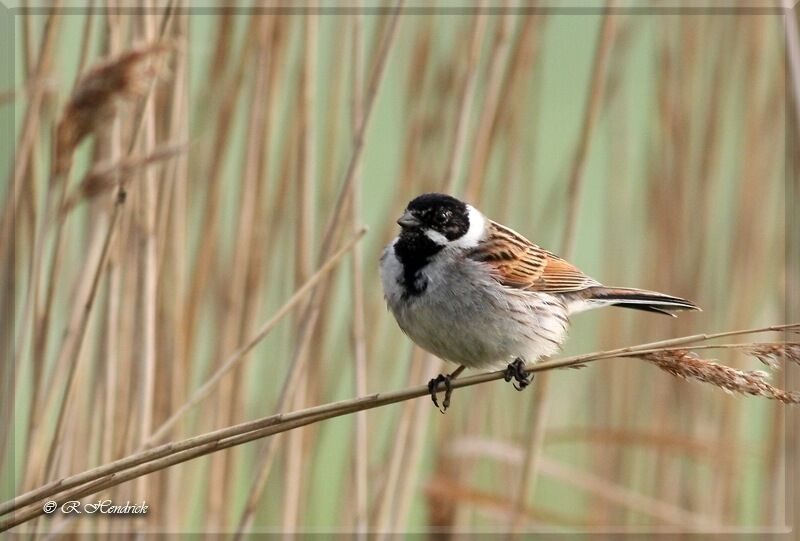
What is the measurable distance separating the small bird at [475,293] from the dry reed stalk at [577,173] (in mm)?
136

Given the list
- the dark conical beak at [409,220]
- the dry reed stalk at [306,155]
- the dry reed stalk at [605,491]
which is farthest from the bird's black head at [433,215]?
the dry reed stalk at [605,491]

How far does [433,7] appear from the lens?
3.12 meters

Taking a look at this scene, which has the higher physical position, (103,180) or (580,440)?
(103,180)

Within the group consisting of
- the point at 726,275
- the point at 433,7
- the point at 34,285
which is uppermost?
the point at 433,7

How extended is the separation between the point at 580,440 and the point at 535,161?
1027 mm

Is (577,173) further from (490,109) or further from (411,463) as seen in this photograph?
(411,463)

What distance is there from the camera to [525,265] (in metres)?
2.78

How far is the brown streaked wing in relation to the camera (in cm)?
269

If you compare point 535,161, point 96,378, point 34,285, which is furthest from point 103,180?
point 535,161

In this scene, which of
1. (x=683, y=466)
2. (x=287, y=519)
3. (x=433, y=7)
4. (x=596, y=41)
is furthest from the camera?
(x=683, y=466)

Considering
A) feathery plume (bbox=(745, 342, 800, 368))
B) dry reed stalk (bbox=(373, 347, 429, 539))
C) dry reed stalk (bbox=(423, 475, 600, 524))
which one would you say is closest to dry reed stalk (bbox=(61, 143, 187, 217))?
feathery plume (bbox=(745, 342, 800, 368))

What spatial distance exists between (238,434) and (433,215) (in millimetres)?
1136

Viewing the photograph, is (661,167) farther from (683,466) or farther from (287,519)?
(287,519)

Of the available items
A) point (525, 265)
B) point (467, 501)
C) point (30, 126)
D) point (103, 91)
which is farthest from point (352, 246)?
point (467, 501)
